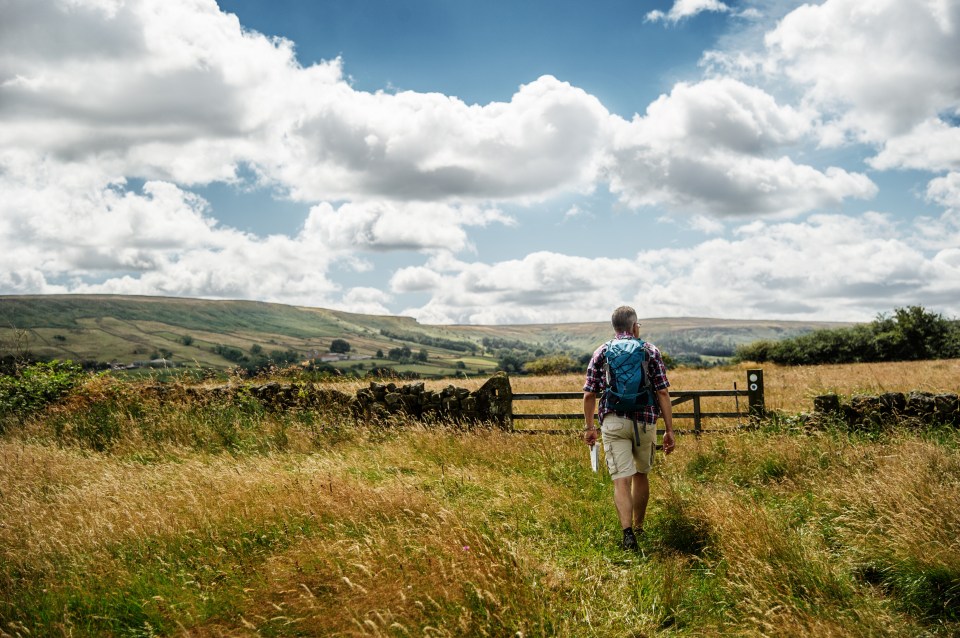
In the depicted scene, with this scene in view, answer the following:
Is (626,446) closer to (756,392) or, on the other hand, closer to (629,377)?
(629,377)

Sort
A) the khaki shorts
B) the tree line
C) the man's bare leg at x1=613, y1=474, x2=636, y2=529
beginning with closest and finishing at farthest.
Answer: the man's bare leg at x1=613, y1=474, x2=636, y2=529, the khaki shorts, the tree line

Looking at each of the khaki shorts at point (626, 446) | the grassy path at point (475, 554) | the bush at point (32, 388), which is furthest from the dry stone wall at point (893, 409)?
the bush at point (32, 388)

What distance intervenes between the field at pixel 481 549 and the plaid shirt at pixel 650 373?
111cm

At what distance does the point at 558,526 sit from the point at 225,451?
6.17 meters

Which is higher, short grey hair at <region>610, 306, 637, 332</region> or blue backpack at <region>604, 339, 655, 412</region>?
short grey hair at <region>610, 306, 637, 332</region>

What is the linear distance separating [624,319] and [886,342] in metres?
49.3

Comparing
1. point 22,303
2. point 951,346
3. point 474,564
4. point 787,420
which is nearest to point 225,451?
point 474,564

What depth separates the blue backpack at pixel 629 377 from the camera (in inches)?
227

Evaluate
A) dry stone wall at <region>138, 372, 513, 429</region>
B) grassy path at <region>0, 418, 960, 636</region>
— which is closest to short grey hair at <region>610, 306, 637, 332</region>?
grassy path at <region>0, 418, 960, 636</region>

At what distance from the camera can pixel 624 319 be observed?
601cm

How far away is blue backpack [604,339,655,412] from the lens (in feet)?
19.0

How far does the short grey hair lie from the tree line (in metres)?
46.7

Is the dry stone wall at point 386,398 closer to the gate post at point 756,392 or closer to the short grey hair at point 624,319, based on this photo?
the gate post at point 756,392

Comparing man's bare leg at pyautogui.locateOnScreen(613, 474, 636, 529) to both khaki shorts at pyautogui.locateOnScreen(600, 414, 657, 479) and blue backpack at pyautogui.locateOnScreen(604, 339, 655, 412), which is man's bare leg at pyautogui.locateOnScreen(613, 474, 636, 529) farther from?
blue backpack at pyautogui.locateOnScreen(604, 339, 655, 412)
